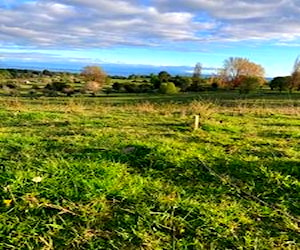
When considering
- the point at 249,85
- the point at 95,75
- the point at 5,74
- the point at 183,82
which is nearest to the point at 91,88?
the point at 95,75

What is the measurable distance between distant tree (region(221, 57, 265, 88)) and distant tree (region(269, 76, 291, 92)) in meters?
8.69

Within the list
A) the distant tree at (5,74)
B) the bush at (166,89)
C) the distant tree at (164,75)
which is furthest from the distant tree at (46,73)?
the bush at (166,89)

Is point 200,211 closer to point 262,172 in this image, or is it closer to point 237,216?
point 237,216

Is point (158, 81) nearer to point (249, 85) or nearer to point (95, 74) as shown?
point (95, 74)

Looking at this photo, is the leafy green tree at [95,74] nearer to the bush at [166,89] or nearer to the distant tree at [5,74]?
the bush at [166,89]

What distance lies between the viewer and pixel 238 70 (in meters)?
60.2

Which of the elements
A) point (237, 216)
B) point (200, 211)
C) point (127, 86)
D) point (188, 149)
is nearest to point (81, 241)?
point (200, 211)

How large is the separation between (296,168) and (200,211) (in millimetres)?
1648

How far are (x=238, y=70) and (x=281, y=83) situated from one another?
505 inches

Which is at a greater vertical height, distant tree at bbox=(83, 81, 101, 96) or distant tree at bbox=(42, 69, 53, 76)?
distant tree at bbox=(42, 69, 53, 76)

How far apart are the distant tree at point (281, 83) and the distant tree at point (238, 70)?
8.69 metres

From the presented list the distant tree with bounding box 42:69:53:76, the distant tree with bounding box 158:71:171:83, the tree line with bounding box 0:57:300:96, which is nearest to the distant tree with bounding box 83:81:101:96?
the tree line with bounding box 0:57:300:96

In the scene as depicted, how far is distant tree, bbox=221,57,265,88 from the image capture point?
5859 cm

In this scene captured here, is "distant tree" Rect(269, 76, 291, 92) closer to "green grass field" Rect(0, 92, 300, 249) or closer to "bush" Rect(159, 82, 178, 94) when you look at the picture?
"bush" Rect(159, 82, 178, 94)
